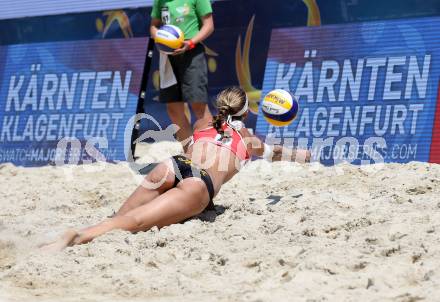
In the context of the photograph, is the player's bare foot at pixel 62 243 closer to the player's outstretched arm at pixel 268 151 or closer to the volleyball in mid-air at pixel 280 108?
the player's outstretched arm at pixel 268 151

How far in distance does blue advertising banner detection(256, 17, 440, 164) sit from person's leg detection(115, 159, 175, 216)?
2.33 metres

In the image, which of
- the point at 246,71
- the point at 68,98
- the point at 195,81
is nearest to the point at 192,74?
the point at 195,81

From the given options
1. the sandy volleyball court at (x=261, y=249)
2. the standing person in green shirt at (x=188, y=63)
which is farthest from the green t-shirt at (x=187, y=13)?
the sandy volleyball court at (x=261, y=249)

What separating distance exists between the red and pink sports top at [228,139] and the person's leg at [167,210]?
40cm

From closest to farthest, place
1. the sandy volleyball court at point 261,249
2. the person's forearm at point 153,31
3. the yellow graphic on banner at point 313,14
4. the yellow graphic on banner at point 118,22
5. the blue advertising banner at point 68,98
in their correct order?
the sandy volleyball court at point 261,249, the person's forearm at point 153,31, the yellow graphic on banner at point 313,14, the blue advertising banner at point 68,98, the yellow graphic on banner at point 118,22

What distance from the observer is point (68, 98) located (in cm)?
793

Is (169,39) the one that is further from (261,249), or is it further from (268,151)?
(261,249)

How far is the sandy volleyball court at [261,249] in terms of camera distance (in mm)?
3180

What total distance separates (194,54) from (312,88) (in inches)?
42.8

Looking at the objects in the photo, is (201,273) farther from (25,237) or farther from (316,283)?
(25,237)

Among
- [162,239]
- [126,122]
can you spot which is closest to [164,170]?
[162,239]

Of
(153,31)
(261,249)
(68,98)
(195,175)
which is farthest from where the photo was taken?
(68,98)

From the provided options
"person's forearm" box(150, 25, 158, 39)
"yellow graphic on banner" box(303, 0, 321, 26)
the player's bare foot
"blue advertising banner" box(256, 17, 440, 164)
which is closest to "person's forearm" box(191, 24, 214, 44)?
"person's forearm" box(150, 25, 158, 39)

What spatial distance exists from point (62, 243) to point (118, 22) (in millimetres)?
4467
